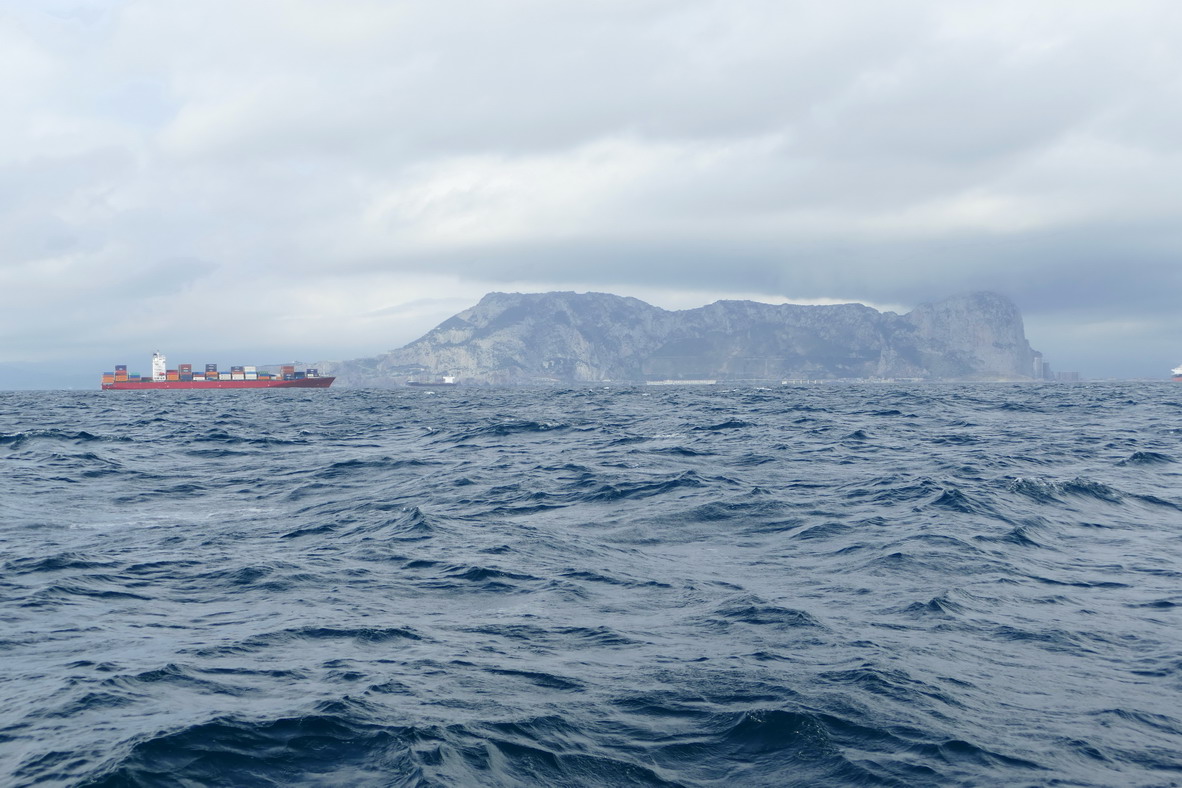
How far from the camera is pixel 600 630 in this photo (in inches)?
567

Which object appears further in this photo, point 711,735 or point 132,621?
point 132,621

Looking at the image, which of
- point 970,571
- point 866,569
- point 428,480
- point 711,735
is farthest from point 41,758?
point 428,480

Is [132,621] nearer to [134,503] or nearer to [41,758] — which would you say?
[41,758]

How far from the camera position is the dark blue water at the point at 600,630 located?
9703mm

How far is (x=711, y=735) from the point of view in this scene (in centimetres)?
1023

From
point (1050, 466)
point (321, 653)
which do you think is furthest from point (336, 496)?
point (1050, 466)

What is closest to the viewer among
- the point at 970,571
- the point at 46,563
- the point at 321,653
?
the point at 321,653

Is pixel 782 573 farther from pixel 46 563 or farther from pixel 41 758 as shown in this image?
pixel 46 563

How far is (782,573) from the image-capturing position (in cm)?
1794

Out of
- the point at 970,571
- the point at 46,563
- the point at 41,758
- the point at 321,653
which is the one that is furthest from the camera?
the point at 46,563

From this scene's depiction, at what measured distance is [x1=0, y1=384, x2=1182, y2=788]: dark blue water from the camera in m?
9.70

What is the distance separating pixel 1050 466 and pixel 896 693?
1033 inches

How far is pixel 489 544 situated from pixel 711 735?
11786mm

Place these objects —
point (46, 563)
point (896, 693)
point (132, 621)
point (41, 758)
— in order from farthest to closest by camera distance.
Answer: point (46, 563), point (132, 621), point (896, 693), point (41, 758)
